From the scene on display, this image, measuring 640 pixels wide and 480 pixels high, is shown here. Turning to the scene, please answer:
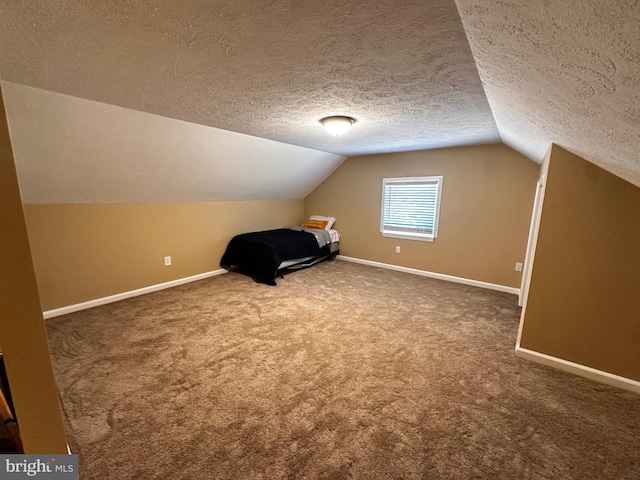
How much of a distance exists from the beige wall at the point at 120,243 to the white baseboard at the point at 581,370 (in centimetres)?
411

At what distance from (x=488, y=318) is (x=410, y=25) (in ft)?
9.71

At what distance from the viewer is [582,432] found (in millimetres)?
1588

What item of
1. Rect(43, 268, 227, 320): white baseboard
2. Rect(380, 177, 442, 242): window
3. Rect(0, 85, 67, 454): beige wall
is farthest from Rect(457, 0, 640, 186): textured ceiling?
Rect(43, 268, 227, 320): white baseboard

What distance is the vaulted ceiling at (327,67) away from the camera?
888mm

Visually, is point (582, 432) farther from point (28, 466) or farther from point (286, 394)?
point (28, 466)

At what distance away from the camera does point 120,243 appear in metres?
3.35

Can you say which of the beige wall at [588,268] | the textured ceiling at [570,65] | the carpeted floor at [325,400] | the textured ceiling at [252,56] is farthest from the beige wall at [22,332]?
the beige wall at [588,268]

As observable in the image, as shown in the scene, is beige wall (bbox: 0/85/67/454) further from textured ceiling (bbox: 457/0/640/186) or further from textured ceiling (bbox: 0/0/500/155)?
textured ceiling (bbox: 457/0/640/186)

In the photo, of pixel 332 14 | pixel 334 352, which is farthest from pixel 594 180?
pixel 334 352

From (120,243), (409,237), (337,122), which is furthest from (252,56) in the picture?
(409,237)

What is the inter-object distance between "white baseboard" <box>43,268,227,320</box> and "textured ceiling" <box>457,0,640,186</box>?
4126 millimetres

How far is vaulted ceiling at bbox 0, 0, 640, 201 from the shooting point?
2.91 feet

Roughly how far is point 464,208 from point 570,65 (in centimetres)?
331

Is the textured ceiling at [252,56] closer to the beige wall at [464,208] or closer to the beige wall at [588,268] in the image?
the beige wall at [588,268]
